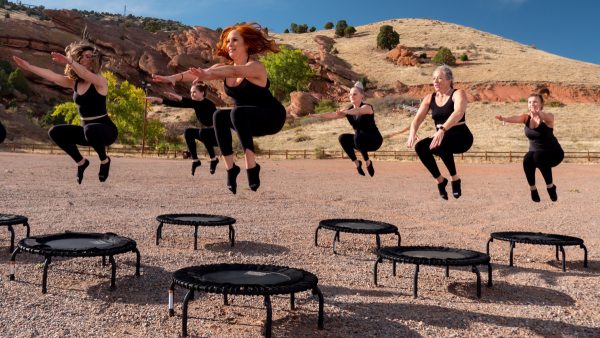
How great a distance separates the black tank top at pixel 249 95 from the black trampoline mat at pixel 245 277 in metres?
4.14

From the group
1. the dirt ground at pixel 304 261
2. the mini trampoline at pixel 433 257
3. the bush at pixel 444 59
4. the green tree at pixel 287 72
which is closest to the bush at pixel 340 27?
the bush at pixel 444 59

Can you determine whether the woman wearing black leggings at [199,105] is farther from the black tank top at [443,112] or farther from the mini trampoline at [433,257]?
the mini trampoline at [433,257]

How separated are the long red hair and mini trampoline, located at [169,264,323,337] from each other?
424 cm

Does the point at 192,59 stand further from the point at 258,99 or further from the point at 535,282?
the point at 258,99

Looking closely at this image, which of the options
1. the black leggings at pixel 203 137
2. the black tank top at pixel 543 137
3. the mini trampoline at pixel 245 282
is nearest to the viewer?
the black tank top at pixel 543 137

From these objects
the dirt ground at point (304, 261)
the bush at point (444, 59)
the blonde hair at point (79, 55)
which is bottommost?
the dirt ground at point (304, 261)

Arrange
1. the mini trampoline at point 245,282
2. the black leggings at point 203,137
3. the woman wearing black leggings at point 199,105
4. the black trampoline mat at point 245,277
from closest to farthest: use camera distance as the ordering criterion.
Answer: the woman wearing black leggings at point 199,105 → the black leggings at point 203,137 → the mini trampoline at point 245,282 → the black trampoline mat at point 245,277

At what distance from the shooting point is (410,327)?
1162cm

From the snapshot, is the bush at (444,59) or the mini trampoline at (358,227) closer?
the mini trampoline at (358,227)

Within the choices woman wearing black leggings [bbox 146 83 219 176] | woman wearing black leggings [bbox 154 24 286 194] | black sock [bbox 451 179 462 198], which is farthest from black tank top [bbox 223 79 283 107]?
black sock [bbox 451 179 462 198]

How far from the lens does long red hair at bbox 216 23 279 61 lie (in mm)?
7094

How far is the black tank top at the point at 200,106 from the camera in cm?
842

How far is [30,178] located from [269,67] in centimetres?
6835

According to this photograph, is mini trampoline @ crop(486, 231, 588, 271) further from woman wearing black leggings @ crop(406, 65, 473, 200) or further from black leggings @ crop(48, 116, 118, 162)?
black leggings @ crop(48, 116, 118, 162)
